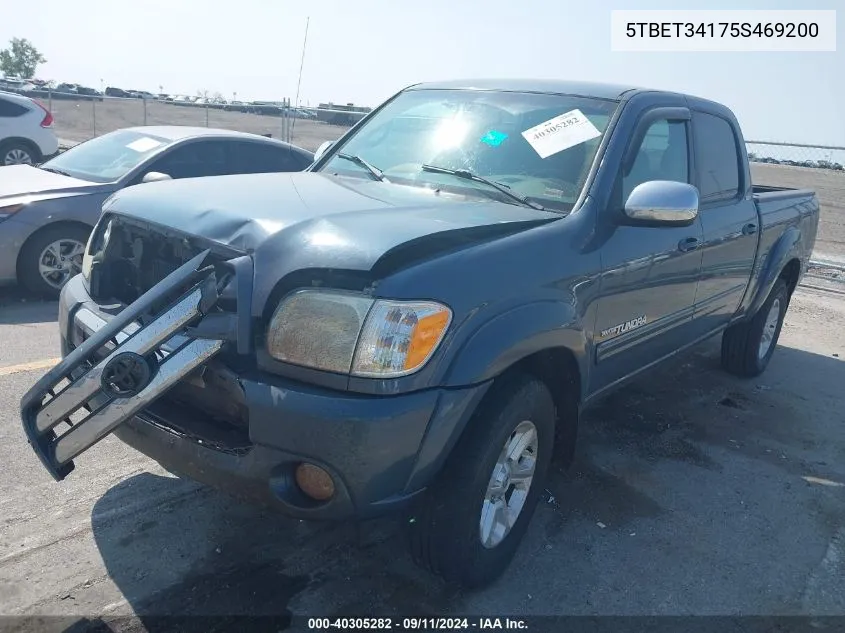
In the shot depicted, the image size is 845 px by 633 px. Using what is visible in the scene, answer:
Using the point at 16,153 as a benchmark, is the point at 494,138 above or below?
above

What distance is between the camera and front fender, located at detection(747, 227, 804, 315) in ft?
17.6

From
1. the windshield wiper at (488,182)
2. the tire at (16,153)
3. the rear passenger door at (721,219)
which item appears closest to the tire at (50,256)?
the windshield wiper at (488,182)

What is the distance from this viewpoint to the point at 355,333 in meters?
2.37

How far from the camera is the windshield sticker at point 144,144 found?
23.2ft

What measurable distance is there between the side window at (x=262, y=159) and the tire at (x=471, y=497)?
525 cm

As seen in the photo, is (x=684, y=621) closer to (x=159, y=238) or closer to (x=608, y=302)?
(x=608, y=302)

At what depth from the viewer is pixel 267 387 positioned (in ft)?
7.84

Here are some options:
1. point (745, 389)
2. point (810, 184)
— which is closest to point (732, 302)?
point (745, 389)

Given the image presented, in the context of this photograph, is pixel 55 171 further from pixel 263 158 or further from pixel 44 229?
pixel 263 158

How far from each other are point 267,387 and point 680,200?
2006mm

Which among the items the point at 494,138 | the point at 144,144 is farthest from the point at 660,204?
the point at 144,144

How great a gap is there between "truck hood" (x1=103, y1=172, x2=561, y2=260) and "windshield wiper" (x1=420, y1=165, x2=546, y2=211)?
0.08 metres

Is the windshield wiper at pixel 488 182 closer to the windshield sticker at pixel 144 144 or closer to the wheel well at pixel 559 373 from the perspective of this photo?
the wheel well at pixel 559 373

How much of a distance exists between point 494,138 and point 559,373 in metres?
1.24
